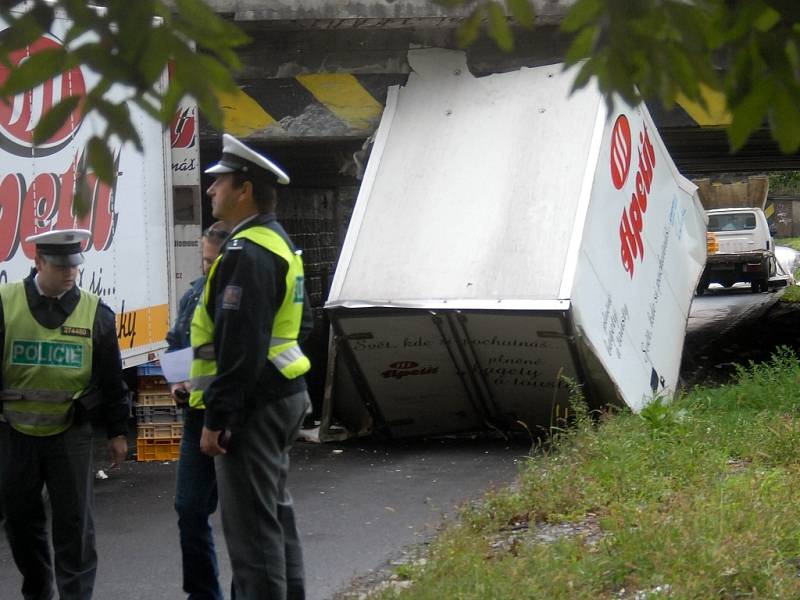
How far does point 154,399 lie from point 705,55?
7.42 meters

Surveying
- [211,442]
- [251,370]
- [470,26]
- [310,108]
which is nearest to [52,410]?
[211,442]

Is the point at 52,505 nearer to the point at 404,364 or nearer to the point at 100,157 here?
the point at 100,157

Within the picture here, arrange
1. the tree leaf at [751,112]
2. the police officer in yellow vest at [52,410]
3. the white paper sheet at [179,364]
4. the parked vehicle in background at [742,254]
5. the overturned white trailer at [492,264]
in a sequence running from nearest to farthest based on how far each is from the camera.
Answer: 1. the tree leaf at [751,112]
2. the police officer in yellow vest at [52,410]
3. the white paper sheet at [179,364]
4. the overturned white trailer at [492,264]
5. the parked vehicle in background at [742,254]

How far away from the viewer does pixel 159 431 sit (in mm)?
9852

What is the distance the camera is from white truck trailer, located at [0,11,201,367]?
735cm

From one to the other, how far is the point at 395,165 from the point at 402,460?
2.28m

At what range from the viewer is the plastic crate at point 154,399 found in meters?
9.70

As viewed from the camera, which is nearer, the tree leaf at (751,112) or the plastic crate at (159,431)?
the tree leaf at (751,112)

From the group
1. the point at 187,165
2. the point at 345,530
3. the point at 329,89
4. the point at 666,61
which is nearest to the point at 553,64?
the point at 329,89

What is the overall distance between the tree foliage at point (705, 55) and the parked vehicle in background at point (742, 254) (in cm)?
2798

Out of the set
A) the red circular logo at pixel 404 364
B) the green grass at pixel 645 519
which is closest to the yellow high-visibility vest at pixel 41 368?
the green grass at pixel 645 519

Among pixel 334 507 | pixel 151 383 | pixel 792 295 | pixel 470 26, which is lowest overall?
pixel 792 295

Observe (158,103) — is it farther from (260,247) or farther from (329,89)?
(329,89)

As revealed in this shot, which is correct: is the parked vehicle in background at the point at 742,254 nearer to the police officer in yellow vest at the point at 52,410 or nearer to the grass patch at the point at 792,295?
the grass patch at the point at 792,295
